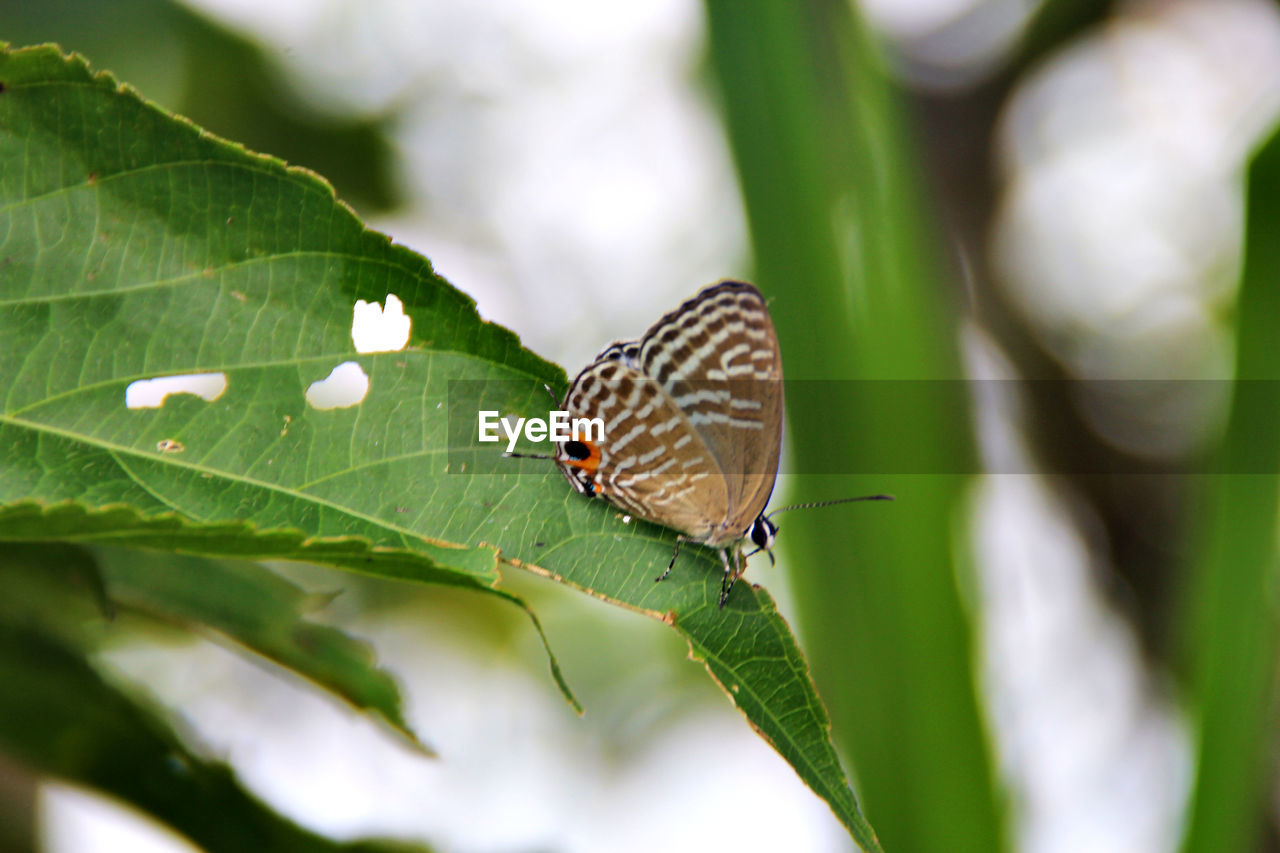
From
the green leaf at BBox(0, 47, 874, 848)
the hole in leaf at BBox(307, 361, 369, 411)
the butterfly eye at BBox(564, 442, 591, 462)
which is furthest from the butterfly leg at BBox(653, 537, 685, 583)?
the hole in leaf at BBox(307, 361, 369, 411)

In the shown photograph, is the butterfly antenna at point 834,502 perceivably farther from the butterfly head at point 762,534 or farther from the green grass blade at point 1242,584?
the green grass blade at point 1242,584

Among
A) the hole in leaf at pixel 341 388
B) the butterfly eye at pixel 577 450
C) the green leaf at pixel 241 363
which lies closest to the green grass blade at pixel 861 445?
the butterfly eye at pixel 577 450

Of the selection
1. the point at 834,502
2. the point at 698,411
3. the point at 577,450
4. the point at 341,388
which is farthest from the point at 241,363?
the point at 834,502

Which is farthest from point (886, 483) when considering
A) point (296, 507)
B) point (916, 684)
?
point (296, 507)

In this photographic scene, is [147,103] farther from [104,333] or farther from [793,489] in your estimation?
[793,489]

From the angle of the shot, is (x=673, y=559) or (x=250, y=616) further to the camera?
(x=250, y=616)

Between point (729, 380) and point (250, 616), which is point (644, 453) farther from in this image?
point (250, 616)
